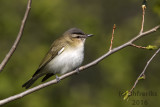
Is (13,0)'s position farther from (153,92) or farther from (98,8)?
(153,92)

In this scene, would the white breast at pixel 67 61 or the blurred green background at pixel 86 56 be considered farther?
the blurred green background at pixel 86 56

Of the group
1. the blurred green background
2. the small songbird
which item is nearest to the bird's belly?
the small songbird

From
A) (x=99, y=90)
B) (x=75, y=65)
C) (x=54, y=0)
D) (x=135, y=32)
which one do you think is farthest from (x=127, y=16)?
(x=75, y=65)

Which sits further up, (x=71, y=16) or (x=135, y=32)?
(x=71, y=16)

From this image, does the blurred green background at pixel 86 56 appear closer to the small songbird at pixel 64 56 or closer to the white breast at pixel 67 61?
the small songbird at pixel 64 56

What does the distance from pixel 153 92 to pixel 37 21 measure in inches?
121

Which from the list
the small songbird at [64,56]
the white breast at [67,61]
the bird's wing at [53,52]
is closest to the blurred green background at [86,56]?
the small songbird at [64,56]

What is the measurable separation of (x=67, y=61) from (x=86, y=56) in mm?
3622

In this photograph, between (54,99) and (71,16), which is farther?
(71,16)

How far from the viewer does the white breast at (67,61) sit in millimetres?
4736

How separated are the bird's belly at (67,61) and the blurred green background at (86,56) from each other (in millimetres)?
828

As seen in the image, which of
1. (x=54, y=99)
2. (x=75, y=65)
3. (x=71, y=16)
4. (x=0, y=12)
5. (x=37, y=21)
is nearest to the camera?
(x=75, y=65)

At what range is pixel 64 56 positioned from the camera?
190 inches

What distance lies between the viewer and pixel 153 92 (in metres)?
6.09
